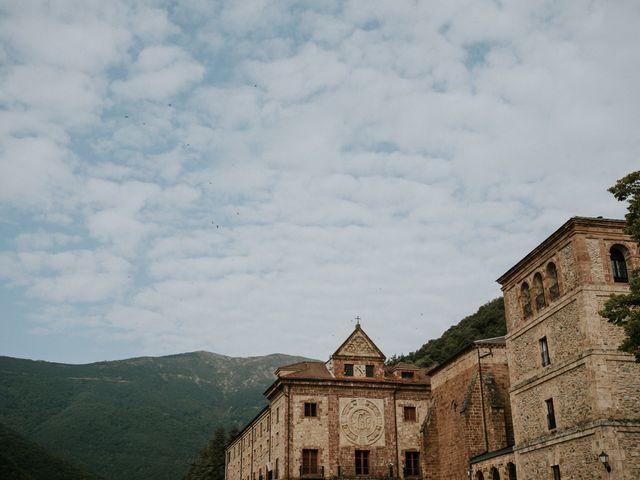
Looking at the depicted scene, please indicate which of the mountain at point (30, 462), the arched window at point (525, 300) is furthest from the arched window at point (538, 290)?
the mountain at point (30, 462)

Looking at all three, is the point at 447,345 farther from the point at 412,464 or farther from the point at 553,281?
the point at 553,281

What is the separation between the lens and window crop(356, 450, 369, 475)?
140ft

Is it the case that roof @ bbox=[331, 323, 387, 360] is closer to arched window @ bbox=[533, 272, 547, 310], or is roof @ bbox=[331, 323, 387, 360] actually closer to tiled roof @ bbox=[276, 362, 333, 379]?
tiled roof @ bbox=[276, 362, 333, 379]

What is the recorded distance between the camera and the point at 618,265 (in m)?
27.0

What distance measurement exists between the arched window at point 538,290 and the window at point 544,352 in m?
1.53

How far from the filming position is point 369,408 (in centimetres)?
4462

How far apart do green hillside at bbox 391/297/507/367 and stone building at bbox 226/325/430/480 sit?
38156 millimetres

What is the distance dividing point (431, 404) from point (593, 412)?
2164cm

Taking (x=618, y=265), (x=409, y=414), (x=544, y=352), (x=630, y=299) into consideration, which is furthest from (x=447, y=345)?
(x=630, y=299)

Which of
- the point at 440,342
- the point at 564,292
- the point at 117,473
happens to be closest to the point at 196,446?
the point at 117,473

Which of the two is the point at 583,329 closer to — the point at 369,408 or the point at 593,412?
the point at 593,412

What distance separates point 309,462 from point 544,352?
19.9 m

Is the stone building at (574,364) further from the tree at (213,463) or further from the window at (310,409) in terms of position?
the tree at (213,463)

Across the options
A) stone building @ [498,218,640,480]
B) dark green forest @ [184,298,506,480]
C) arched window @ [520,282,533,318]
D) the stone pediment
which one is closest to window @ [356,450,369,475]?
the stone pediment
